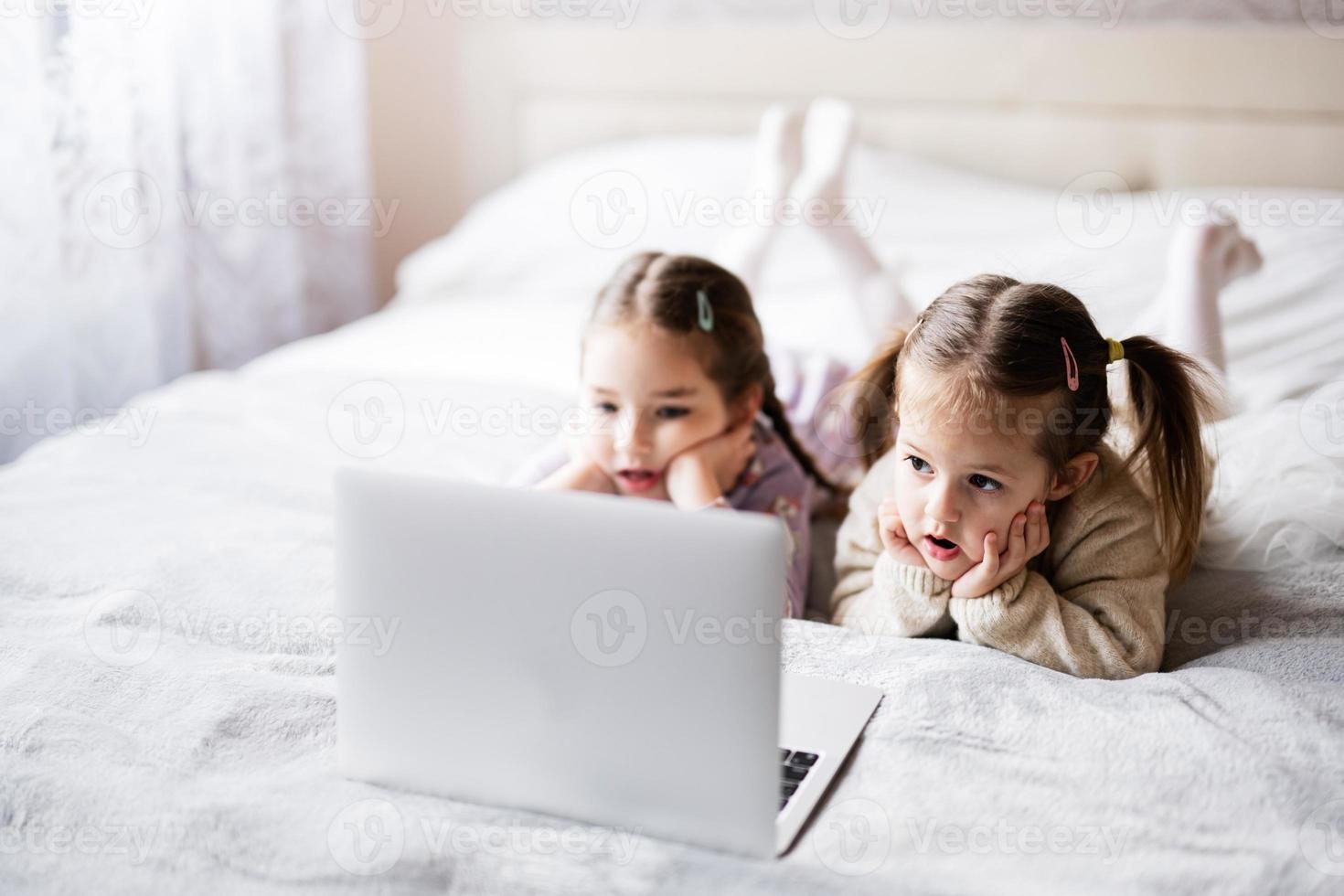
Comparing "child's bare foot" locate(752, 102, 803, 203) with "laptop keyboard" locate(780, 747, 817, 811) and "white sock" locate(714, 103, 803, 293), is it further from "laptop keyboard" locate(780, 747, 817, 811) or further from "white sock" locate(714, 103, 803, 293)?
"laptop keyboard" locate(780, 747, 817, 811)

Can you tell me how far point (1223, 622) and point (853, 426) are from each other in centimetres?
42

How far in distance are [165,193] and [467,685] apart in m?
1.78

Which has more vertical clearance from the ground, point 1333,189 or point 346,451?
point 1333,189

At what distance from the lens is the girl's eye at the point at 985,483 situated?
111cm

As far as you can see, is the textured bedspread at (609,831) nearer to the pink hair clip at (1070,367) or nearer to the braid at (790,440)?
the pink hair clip at (1070,367)

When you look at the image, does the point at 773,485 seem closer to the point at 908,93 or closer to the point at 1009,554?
the point at 1009,554

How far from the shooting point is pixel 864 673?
42.0 inches

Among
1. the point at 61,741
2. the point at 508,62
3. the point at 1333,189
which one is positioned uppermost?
the point at 508,62

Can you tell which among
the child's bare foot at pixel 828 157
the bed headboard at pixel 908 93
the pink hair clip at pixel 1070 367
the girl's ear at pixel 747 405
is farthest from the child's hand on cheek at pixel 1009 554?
the bed headboard at pixel 908 93

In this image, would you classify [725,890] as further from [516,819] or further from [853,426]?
[853,426]

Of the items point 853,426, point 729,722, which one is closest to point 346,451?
point 853,426

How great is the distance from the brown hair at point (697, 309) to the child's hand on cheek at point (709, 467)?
5 centimetres

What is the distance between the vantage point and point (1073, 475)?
3.81 feet

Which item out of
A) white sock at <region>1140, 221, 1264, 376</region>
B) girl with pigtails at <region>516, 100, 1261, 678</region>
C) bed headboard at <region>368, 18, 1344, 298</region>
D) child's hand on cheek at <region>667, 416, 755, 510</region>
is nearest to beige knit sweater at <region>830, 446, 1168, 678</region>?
girl with pigtails at <region>516, 100, 1261, 678</region>
